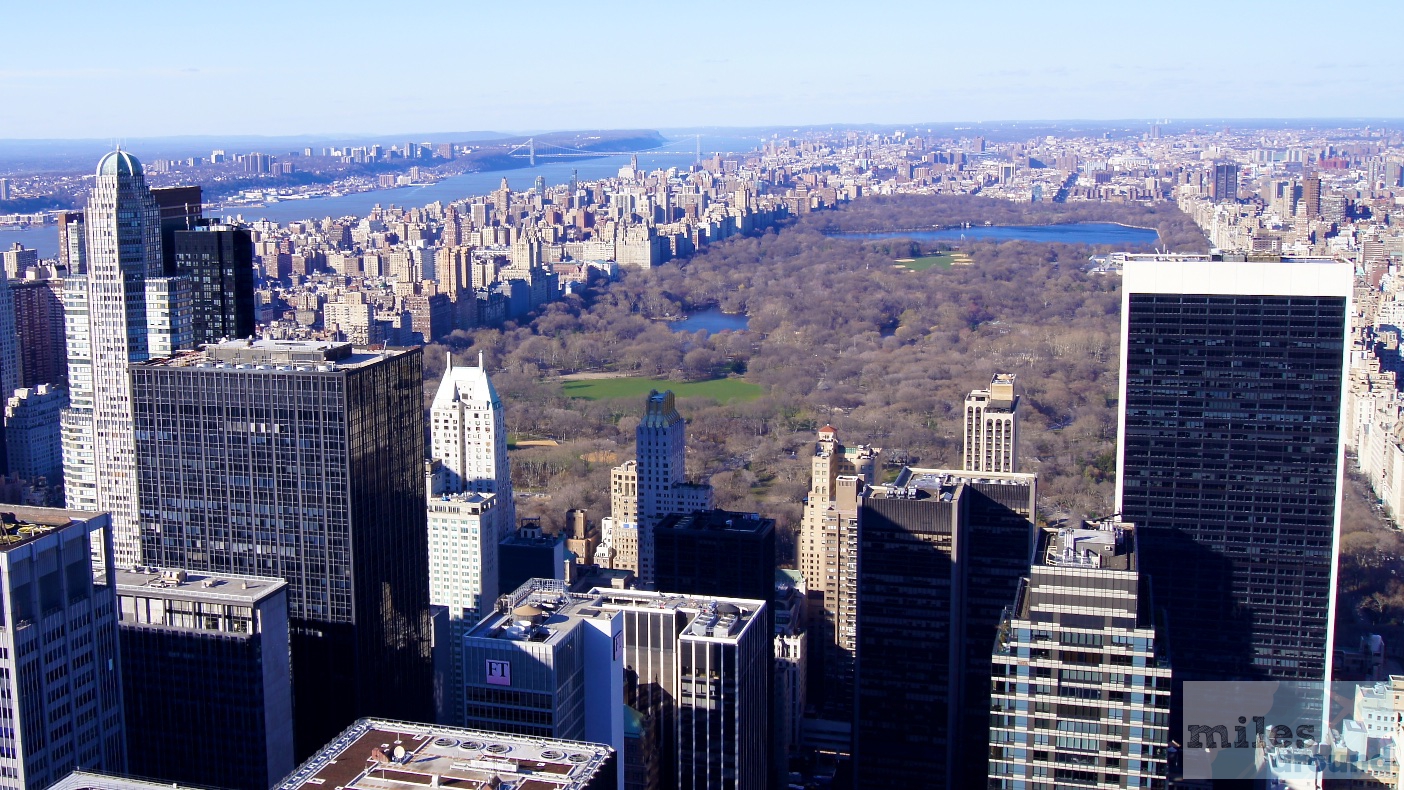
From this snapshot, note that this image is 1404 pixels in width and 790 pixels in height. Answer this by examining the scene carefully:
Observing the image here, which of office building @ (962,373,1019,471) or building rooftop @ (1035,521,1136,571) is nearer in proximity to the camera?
building rooftop @ (1035,521,1136,571)

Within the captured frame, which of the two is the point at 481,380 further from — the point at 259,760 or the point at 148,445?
the point at 259,760

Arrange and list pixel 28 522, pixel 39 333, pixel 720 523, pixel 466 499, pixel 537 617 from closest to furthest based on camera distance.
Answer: pixel 28 522, pixel 537 617, pixel 720 523, pixel 466 499, pixel 39 333

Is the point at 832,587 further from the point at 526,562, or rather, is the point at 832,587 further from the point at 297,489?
the point at 297,489

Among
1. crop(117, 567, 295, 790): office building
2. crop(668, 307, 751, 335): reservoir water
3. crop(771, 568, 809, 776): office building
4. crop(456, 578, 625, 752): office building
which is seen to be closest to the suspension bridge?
crop(668, 307, 751, 335): reservoir water

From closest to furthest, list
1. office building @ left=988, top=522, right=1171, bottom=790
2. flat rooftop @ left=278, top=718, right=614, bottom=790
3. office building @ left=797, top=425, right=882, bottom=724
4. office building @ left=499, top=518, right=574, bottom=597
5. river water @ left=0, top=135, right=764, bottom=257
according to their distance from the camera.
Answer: flat rooftop @ left=278, top=718, right=614, bottom=790
office building @ left=988, top=522, right=1171, bottom=790
office building @ left=797, top=425, right=882, bottom=724
office building @ left=499, top=518, right=574, bottom=597
river water @ left=0, top=135, right=764, bottom=257

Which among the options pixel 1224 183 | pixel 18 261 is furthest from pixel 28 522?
pixel 1224 183

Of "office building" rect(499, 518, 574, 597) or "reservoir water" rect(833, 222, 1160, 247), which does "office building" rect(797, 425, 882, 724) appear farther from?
"reservoir water" rect(833, 222, 1160, 247)
